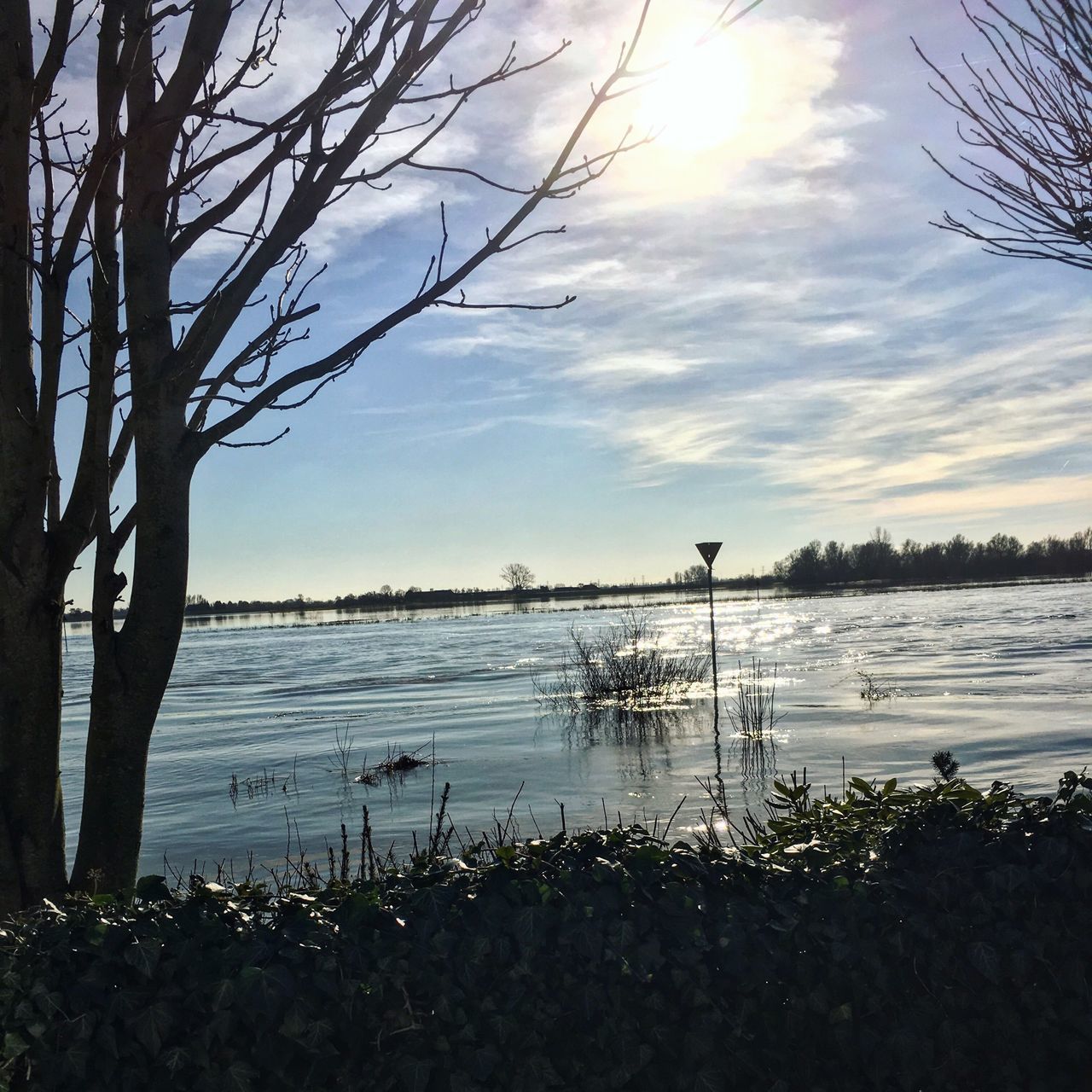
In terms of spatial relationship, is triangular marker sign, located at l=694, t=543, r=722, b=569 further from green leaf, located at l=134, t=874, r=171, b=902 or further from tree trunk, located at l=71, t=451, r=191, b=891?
green leaf, located at l=134, t=874, r=171, b=902

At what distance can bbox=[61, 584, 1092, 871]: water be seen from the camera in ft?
39.3

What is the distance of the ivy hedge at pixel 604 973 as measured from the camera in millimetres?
2938

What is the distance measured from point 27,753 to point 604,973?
8.96ft

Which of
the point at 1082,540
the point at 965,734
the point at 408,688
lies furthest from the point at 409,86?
the point at 1082,540

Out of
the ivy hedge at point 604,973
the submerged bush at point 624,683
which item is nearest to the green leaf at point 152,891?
the ivy hedge at point 604,973

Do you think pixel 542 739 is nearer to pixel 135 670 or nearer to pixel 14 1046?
pixel 135 670

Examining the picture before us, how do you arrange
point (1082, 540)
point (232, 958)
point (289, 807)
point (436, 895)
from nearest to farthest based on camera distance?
point (232, 958) → point (436, 895) → point (289, 807) → point (1082, 540)

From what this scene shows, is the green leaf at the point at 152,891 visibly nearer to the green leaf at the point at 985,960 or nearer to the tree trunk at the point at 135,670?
the tree trunk at the point at 135,670

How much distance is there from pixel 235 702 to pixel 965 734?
20.4 meters

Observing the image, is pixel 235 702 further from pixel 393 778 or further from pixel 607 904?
pixel 607 904

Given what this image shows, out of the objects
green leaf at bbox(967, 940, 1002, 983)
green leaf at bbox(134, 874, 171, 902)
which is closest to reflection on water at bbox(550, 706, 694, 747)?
green leaf at bbox(967, 940, 1002, 983)

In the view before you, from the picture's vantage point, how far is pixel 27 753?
4.21 meters

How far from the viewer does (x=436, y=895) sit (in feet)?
10.4

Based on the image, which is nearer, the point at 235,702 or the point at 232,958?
the point at 232,958
